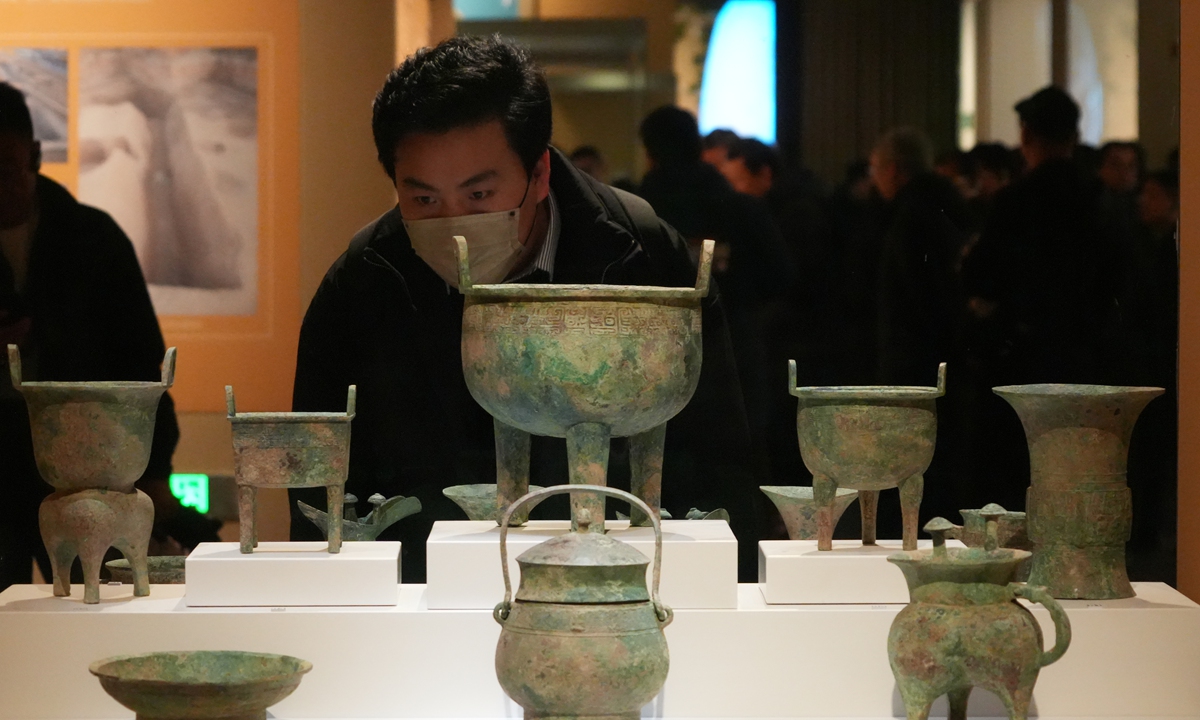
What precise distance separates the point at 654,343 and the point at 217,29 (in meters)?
2.22

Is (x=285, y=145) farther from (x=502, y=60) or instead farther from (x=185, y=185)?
(x=502, y=60)

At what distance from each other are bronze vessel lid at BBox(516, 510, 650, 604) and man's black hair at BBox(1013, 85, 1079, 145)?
101 inches

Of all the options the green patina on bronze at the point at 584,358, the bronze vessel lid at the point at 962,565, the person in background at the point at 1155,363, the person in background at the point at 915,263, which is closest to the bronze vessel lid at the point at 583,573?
the green patina on bronze at the point at 584,358

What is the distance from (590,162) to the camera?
5.22 meters

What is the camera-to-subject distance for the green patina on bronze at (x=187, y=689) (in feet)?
11.1

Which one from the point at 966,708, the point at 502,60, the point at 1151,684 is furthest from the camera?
the point at 502,60

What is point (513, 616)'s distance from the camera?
3602 mm

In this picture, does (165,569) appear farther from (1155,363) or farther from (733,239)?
(1155,363)

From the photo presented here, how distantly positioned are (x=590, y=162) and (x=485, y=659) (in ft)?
6.36

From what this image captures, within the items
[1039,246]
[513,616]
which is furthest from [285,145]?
[1039,246]

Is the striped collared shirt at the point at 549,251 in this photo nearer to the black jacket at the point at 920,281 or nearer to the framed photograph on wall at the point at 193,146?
the framed photograph on wall at the point at 193,146

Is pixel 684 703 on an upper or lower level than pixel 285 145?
lower

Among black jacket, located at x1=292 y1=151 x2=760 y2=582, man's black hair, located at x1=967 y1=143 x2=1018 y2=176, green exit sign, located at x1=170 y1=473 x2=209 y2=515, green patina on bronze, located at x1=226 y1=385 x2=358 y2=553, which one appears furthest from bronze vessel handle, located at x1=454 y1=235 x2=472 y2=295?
man's black hair, located at x1=967 y1=143 x2=1018 y2=176

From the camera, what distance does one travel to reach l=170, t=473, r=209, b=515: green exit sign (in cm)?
530
